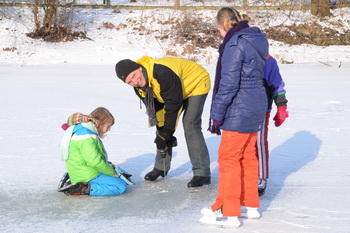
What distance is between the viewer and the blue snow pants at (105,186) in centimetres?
477

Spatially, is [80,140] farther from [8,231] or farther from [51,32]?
[51,32]

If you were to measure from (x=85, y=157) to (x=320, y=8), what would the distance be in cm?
2006

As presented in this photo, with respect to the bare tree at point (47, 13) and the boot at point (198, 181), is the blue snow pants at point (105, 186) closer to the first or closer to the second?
the boot at point (198, 181)

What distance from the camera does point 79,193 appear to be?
4754 millimetres

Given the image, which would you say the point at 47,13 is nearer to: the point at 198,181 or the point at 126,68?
the point at 198,181

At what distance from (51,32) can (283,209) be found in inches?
653

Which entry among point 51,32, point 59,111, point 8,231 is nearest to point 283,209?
point 8,231

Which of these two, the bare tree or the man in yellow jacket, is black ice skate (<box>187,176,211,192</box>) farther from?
the bare tree

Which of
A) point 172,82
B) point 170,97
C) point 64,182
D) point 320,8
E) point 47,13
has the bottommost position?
point 64,182

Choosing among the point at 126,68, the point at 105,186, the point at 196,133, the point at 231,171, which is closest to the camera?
the point at 231,171

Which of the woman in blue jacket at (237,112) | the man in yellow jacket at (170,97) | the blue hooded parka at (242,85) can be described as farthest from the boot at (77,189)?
the blue hooded parka at (242,85)

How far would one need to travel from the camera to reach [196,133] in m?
4.93

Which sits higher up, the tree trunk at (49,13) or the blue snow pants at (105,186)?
the tree trunk at (49,13)

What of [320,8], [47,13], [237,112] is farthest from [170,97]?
[320,8]
